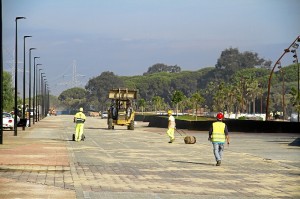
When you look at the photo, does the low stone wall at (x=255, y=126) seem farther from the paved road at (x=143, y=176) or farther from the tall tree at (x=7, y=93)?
the tall tree at (x=7, y=93)

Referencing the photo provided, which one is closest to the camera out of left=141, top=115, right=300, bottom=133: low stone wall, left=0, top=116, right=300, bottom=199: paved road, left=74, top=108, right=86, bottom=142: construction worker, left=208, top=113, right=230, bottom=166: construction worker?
left=0, top=116, right=300, bottom=199: paved road

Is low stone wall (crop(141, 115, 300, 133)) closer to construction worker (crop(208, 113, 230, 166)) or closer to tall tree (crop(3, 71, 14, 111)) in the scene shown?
construction worker (crop(208, 113, 230, 166))

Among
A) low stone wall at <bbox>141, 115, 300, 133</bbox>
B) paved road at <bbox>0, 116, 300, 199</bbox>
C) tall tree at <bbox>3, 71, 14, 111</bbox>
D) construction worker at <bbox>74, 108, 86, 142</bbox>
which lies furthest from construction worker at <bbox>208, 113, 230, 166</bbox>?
tall tree at <bbox>3, 71, 14, 111</bbox>

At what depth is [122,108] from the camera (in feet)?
207

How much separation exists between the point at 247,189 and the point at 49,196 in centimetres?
459

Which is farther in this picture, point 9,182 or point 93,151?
point 93,151

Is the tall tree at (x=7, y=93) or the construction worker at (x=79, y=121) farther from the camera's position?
the tall tree at (x=7, y=93)

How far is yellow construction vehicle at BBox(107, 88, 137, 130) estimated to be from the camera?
62.8m

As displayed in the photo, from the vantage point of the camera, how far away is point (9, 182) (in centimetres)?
1684

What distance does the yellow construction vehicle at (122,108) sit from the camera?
2474 inches

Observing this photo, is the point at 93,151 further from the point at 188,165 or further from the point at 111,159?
the point at 188,165

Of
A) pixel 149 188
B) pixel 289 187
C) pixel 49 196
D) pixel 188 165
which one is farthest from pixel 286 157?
pixel 49 196

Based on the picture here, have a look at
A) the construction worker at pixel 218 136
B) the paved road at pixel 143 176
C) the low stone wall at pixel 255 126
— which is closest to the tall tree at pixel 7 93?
the low stone wall at pixel 255 126

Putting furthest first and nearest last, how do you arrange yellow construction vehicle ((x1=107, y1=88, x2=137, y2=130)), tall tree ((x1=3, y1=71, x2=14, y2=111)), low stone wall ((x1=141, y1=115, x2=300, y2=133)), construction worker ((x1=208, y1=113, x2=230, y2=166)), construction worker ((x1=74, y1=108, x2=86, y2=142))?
tall tree ((x1=3, y1=71, x2=14, y2=111)) < yellow construction vehicle ((x1=107, y1=88, x2=137, y2=130)) < low stone wall ((x1=141, y1=115, x2=300, y2=133)) < construction worker ((x1=74, y1=108, x2=86, y2=142)) < construction worker ((x1=208, y1=113, x2=230, y2=166))
